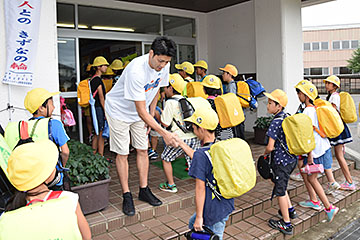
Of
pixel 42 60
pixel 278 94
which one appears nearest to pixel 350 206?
pixel 278 94

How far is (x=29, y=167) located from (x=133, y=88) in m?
1.71

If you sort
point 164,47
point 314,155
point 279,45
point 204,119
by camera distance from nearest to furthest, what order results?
point 204,119 < point 164,47 < point 314,155 < point 279,45

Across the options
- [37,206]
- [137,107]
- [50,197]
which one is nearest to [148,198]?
[137,107]

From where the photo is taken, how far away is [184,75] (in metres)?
6.04

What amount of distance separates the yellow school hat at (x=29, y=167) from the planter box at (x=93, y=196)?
67.4 inches

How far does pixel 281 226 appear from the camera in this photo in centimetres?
368

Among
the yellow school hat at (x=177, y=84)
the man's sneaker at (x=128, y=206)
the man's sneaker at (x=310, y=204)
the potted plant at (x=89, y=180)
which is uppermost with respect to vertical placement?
the yellow school hat at (x=177, y=84)

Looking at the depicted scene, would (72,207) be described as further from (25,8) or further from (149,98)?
(25,8)

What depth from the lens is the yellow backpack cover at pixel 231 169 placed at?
2348 mm

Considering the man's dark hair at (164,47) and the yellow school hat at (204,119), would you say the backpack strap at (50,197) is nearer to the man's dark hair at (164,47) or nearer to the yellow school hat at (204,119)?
the yellow school hat at (204,119)

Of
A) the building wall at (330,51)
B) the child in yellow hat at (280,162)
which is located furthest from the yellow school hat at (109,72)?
the building wall at (330,51)

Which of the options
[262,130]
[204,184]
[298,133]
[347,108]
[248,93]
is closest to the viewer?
[204,184]

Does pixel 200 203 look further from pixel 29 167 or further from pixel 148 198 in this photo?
pixel 148 198

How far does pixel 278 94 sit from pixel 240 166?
5.56 ft
